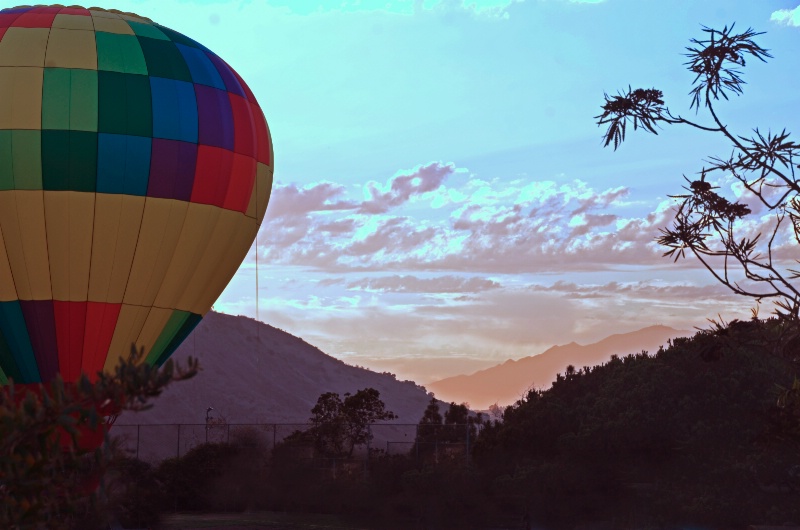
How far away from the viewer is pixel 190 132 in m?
27.9

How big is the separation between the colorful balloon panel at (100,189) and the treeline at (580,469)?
697 inches

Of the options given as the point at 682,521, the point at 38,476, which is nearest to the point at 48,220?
the point at 38,476

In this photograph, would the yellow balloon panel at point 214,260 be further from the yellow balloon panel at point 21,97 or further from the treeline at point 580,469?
the treeline at point 580,469

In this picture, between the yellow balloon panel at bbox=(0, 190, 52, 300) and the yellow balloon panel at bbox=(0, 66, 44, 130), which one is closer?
the yellow balloon panel at bbox=(0, 190, 52, 300)

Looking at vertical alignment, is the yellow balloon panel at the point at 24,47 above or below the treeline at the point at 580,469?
above

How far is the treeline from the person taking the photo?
3944cm

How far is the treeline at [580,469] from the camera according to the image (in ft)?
129

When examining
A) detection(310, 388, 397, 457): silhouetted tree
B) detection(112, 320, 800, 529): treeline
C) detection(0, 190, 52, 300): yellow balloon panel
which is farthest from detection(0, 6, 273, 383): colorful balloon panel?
detection(310, 388, 397, 457): silhouetted tree

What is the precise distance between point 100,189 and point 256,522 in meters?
21.2

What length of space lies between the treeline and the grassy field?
42.7 inches

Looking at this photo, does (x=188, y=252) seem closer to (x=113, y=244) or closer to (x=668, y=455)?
(x=113, y=244)

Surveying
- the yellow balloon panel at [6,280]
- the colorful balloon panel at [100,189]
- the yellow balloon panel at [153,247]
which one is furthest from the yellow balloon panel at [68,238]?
the yellow balloon panel at [153,247]

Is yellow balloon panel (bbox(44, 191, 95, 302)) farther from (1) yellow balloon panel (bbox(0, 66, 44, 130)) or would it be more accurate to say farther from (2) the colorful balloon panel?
(1) yellow balloon panel (bbox(0, 66, 44, 130))

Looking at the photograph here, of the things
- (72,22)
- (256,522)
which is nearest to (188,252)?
(72,22)
